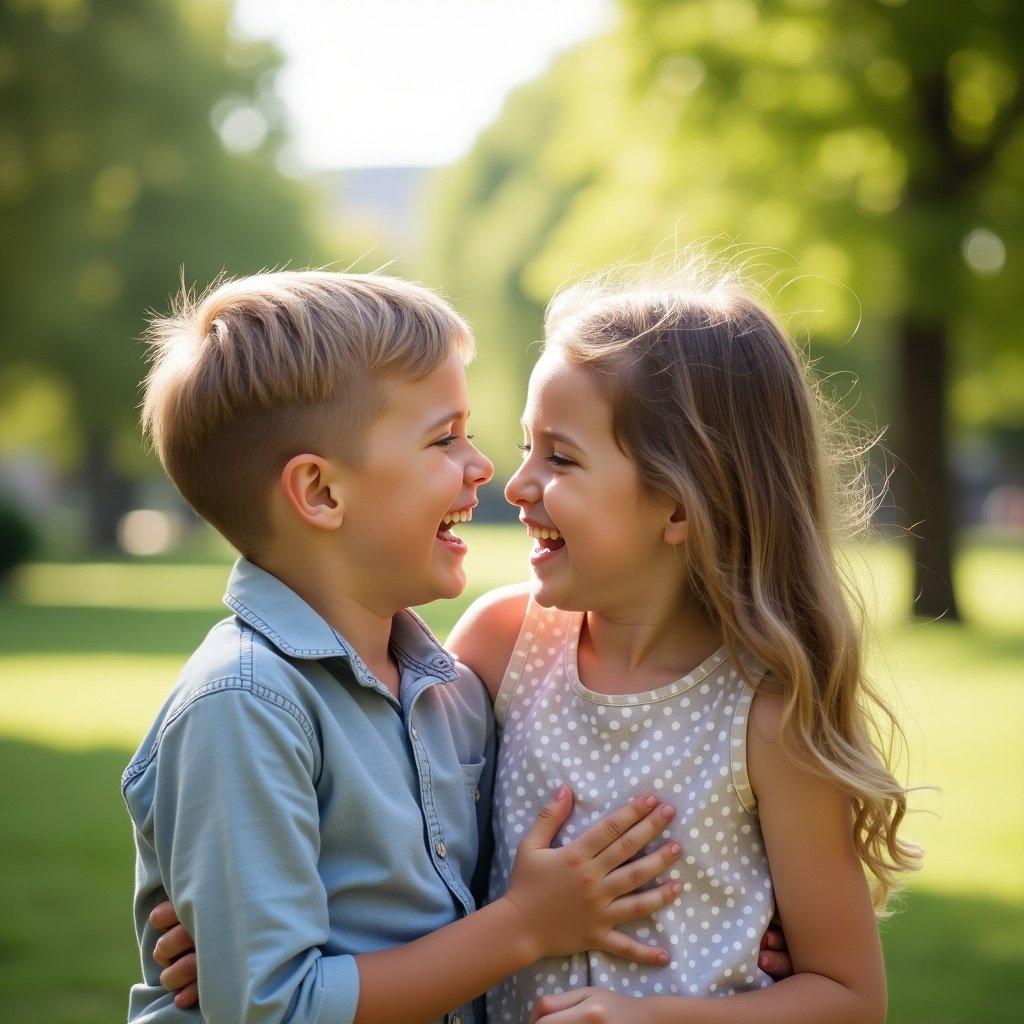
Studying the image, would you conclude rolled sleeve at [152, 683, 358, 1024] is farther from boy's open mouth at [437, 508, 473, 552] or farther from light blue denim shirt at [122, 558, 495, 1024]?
boy's open mouth at [437, 508, 473, 552]

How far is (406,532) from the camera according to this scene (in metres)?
2.52

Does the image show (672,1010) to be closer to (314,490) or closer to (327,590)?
(327,590)

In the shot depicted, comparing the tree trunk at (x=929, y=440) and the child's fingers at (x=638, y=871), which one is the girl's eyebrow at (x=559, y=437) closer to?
the child's fingers at (x=638, y=871)

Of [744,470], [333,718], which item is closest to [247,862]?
[333,718]

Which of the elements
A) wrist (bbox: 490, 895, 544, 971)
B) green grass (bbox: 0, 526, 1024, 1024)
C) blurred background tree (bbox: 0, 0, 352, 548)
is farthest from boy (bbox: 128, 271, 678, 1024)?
blurred background tree (bbox: 0, 0, 352, 548)

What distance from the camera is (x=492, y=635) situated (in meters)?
2.86

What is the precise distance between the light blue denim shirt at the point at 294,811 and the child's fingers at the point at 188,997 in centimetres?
1

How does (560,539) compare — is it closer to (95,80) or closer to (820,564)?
(820,564)

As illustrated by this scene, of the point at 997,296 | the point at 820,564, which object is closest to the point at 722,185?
the point at 997,296

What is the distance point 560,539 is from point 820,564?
0.50m

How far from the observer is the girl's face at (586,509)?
8.39ft

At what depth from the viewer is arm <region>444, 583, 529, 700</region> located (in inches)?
111

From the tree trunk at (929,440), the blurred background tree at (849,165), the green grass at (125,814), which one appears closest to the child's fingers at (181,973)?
the green grass at (125,814)

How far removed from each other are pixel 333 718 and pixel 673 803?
0.63 metres
